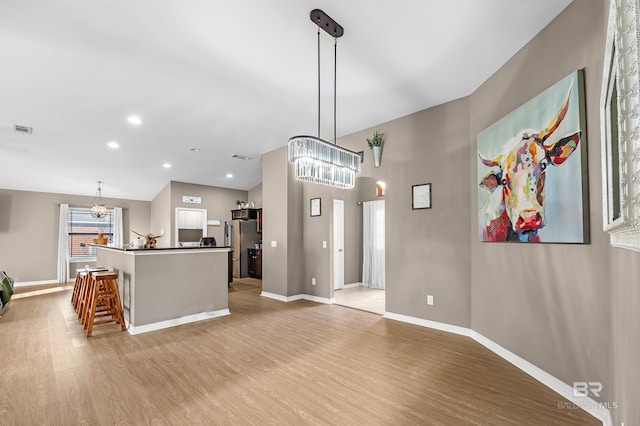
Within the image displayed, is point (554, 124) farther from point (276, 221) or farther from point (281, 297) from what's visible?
point (281, 297)

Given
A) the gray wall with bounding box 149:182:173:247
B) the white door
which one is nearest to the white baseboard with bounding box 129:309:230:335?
the white door

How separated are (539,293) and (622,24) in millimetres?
2454

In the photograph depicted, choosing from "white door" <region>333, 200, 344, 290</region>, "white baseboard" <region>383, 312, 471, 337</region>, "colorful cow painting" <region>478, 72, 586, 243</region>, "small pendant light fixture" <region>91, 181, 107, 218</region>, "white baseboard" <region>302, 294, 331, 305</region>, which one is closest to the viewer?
"colorful cow painting" <region>478, 72, 586, 243</region>

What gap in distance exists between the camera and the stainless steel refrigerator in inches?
343

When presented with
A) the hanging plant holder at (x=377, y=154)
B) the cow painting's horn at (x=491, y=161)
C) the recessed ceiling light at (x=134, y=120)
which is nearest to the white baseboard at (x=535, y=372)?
the cow painting's horn at (x=491, y=161)

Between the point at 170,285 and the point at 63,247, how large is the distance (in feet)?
20.3

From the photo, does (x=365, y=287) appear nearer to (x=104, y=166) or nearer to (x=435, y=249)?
(x=435, y=249)

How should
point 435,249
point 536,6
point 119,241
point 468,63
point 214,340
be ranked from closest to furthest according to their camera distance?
point 536,6
point 468,63
point 214,340
point 435,249
point 119,241

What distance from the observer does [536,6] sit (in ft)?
7.82

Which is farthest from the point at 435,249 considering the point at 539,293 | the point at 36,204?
the point at 36,204

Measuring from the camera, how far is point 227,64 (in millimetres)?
3354

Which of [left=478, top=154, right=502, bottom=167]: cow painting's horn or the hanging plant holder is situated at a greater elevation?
the hanging plant holder

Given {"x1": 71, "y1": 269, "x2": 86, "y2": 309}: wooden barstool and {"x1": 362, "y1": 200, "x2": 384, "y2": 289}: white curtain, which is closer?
{"x1": 71, "y1": 269, "x2": 86, "y2": 309}: wooden barstool

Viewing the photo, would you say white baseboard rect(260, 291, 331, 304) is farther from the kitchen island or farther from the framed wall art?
the framed wall art
